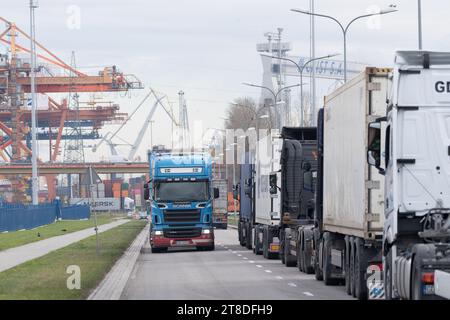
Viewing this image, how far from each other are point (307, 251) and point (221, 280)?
2959mm

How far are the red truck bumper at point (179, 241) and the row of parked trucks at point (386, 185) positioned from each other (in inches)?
522

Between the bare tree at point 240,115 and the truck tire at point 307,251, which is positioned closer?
the truck tire at point 307,251

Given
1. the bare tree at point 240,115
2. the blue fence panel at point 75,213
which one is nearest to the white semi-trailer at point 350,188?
the blue fence panel at point 75,213

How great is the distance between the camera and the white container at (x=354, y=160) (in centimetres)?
2122

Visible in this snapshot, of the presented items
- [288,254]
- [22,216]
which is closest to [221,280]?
[288,254]

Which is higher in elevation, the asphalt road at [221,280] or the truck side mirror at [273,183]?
the truck side mirror at [273,183]

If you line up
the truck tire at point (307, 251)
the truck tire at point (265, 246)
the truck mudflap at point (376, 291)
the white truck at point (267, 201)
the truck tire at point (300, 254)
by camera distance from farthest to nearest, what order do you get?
the truck tire at point (265, 246) < the white truck at point (267, 201) < the truck tire at point (300, 254) < the truck tire at point (307, 251) < the truck mudflap at point (376, 291)

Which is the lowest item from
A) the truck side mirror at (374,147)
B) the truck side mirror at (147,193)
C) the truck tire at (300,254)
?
the truck tire at (300,254)

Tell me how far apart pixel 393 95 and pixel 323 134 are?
9043mm

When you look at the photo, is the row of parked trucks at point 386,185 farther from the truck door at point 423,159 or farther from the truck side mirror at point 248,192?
the truck side mirror at point 248,192

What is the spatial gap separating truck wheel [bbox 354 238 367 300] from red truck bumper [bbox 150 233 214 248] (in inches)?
889
